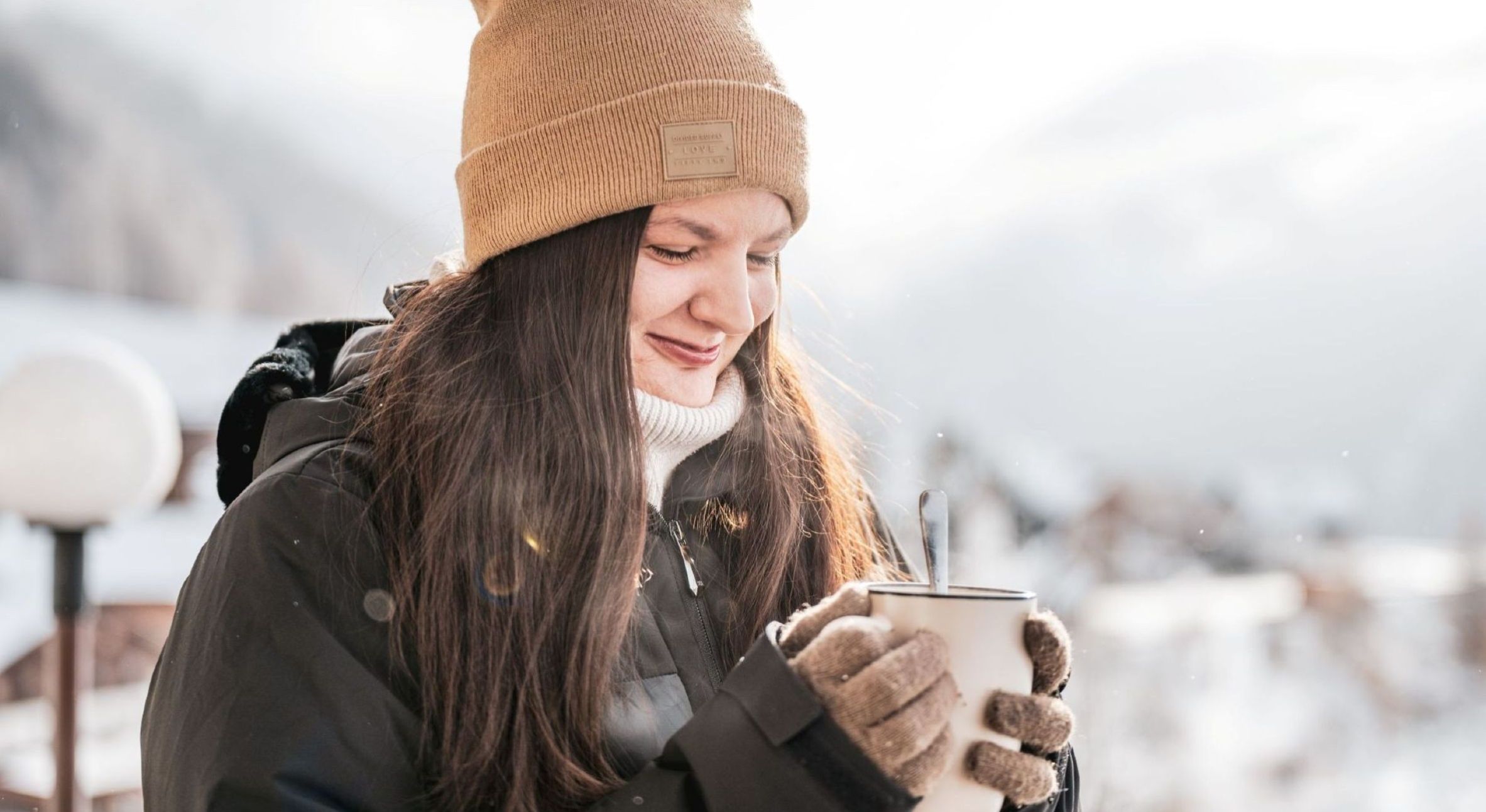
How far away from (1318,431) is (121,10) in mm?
2712

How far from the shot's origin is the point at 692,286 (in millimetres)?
1011

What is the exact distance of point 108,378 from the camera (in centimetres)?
186

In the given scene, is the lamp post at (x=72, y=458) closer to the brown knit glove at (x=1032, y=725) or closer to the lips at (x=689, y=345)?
the lips at (x=689, y=345)

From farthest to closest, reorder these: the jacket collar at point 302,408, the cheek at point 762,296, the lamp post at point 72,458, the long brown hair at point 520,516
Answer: the lamp post at point 72,458 → the cheek at point 762,296 → the jacket collar at point 302,408 → the long brown hair at point 520,516

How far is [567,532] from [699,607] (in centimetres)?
17

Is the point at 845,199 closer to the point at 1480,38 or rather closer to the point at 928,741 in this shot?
the point at 1480,38

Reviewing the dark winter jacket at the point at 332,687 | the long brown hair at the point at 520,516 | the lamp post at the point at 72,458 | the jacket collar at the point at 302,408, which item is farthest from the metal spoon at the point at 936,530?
the lamp post at the point at 72,458

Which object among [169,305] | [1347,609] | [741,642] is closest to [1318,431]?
[1347,609]

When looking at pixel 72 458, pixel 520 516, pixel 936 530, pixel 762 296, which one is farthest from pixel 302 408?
pixel 72 458

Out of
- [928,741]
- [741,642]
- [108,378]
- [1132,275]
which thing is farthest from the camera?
[1132,275]

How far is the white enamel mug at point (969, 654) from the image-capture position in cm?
70

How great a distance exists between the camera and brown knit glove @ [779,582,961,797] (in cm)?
67

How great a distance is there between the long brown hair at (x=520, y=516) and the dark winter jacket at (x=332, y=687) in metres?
0.03

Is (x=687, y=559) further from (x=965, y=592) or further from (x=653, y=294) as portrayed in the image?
(x=965, y=592)
